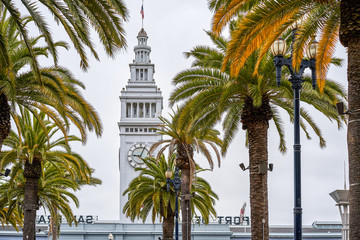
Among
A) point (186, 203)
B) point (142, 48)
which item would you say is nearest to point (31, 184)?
point (186, 203)

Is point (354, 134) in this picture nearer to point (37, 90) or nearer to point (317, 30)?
point (317, 30)

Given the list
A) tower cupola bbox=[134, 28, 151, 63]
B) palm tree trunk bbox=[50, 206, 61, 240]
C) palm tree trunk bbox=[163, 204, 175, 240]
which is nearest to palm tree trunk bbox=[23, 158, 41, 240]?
palm tree trunk bbox=[50, 206, 61, 240]

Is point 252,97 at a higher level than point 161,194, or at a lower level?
higher

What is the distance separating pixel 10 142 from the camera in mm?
34750

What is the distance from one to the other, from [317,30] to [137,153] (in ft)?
223

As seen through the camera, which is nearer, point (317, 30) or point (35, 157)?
point (317, 30)

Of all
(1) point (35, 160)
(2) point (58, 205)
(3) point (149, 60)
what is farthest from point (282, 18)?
(3) point (149, 60)

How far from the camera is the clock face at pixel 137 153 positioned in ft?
280

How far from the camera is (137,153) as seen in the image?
3393 inches

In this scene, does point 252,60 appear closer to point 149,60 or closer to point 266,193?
point 266,193

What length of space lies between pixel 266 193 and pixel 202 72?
5.72m

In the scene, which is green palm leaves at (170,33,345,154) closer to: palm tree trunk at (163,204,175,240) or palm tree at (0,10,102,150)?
palm tree at (0,10,102,150)

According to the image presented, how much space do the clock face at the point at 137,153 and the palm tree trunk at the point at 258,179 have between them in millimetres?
58806

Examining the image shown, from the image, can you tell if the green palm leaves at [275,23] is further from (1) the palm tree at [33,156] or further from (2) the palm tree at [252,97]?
Answer: (1) the palm tree at [33,156]
